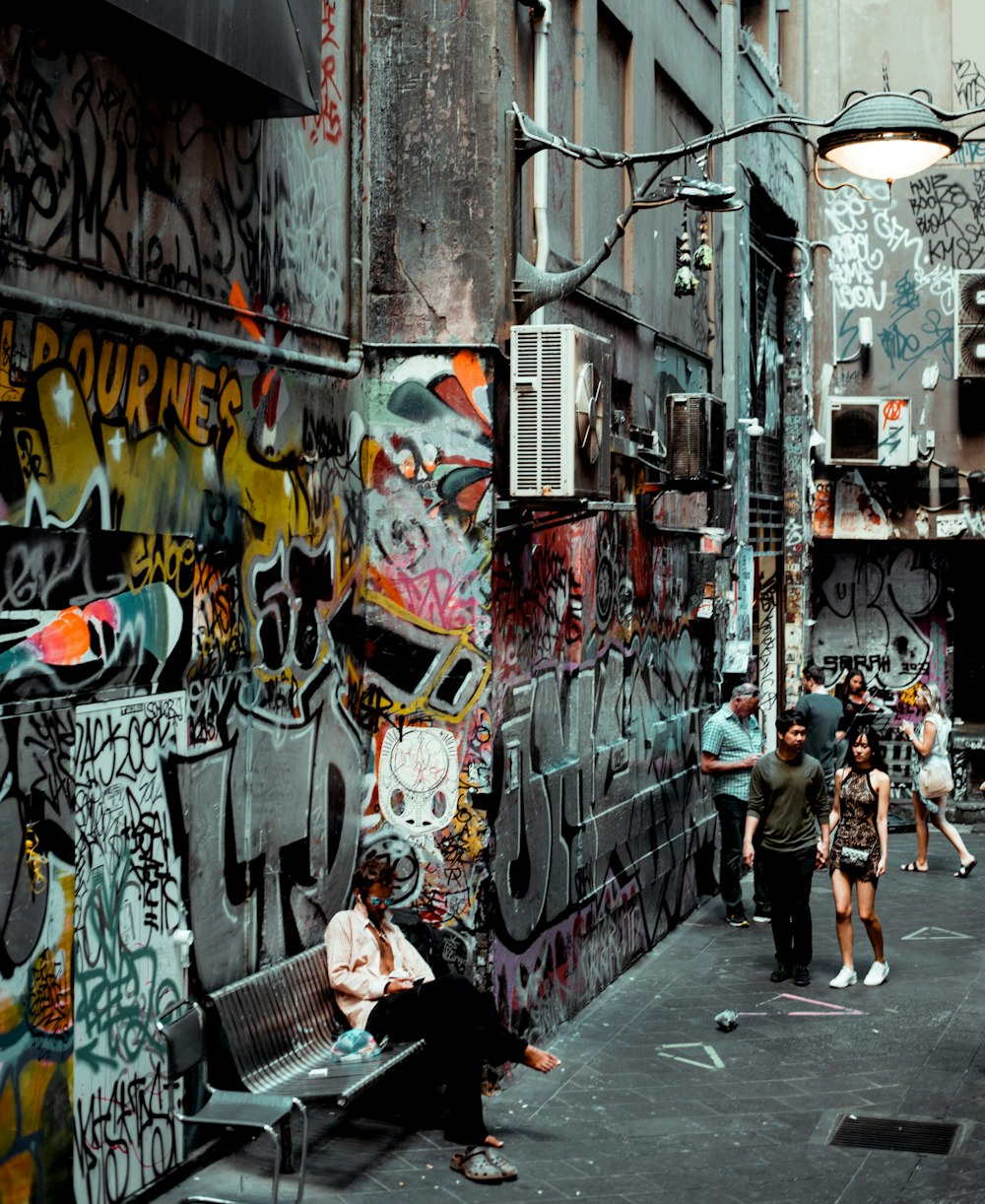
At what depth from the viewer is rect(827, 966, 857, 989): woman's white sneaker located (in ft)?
37.8

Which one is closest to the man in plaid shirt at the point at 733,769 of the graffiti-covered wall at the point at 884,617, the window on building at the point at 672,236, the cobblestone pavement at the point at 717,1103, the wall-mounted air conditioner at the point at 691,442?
the cobblestone pavement at the point at 717,1103

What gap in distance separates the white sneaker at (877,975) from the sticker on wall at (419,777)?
3.93m

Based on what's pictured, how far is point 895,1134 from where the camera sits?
8.46 m

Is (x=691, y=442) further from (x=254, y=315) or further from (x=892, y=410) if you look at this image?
(x=892, y=410)

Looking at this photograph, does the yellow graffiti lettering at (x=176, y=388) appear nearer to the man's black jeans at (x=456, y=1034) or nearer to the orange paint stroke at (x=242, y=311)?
the orange paint stroke at (x=242, y=311)

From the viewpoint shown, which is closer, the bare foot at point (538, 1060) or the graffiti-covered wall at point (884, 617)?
the bare foot at point (538, 1060)

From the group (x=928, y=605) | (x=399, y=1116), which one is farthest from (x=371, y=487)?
(x=928, y=605)

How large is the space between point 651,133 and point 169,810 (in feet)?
25.3

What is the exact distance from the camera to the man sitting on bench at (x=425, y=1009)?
7938mm

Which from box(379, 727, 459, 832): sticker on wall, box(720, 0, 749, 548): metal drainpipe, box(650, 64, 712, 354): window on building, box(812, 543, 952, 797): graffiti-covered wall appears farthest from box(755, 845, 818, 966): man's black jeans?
box(812, 543, 952, 797): graffiti-covered wall

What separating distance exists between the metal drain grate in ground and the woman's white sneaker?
284cm

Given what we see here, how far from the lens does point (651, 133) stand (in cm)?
1310

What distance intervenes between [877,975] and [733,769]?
7.79ft

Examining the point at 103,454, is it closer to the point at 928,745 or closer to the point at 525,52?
the point at 525,52
